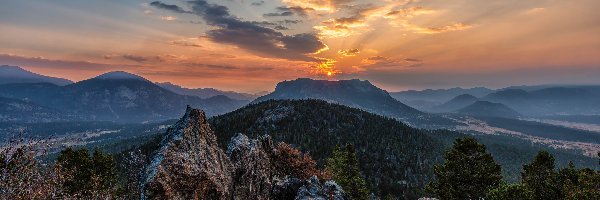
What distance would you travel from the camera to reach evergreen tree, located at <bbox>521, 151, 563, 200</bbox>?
1690 inches

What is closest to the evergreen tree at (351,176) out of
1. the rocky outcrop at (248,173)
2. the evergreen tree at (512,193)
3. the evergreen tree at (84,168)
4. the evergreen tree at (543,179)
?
the evergreen tree at (543,179)

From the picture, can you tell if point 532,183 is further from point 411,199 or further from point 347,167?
point 411,199

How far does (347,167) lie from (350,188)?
4165 millimetres

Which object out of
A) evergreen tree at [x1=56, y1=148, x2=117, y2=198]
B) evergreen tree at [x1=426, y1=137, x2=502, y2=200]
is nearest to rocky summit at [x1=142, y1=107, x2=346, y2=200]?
evergreen tree at [x1=426, y1=137, x2=502, y2=200]

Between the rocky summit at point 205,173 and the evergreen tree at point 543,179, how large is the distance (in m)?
32.7

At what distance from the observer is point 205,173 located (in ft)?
64.6

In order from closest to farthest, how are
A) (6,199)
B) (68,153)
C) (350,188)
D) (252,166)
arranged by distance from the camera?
1. (6,199)
2. (252,166)
3. (68,153)
4. (350,188)

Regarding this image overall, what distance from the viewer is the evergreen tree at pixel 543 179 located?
141 feet

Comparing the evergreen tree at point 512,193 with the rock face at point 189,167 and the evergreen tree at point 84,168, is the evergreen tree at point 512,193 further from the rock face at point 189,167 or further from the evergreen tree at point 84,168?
the evergreen tree at point 84,168

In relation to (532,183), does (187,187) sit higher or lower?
higher

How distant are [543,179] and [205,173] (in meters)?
43.3

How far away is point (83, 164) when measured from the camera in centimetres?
6203

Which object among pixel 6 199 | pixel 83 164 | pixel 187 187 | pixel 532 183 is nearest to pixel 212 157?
pixel 187 187

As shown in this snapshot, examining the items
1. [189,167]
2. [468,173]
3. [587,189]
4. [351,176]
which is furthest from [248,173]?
[351,176]
